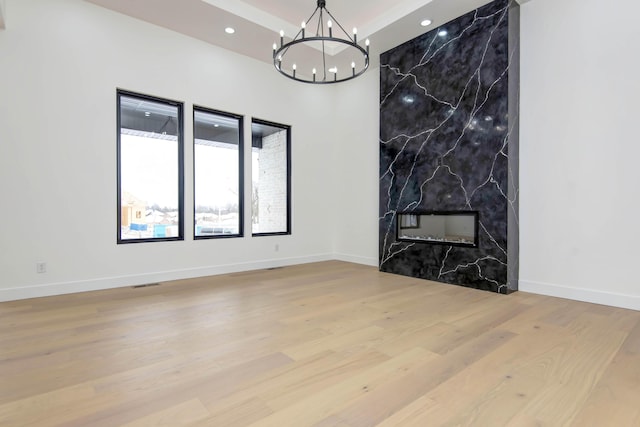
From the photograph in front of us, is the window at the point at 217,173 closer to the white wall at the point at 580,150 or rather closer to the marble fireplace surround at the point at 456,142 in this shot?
the marble fireplace surround at the point at 456,142

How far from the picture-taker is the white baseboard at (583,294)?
10.3ft

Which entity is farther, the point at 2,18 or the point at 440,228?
the point at 440,228

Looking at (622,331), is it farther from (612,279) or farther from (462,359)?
(462,359)

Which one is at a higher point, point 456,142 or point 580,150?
point 456,142

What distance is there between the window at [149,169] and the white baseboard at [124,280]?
0.48m

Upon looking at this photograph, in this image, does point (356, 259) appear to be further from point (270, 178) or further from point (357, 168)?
point (270, 178)

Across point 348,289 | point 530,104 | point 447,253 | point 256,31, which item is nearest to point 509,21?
point 530,104

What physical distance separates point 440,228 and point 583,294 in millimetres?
1677

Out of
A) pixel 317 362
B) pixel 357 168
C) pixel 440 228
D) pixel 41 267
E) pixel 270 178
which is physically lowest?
pixel 317 362

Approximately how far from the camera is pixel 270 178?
5.60 metres

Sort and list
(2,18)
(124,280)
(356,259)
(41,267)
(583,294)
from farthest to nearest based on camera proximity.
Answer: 1. (356,259)
2. (124,280)
3. (41,267)
4. (583,294)
5. (2,18)

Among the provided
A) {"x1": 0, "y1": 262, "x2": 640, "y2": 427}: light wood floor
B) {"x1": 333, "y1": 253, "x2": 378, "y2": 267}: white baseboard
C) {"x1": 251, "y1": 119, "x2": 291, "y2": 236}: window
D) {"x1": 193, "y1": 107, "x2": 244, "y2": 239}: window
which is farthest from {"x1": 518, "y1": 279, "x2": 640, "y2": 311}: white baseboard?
{"x1": 193, "y1": 107, "x2": 244, "y2": 239}: window

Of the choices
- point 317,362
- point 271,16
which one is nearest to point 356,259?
point 317,362

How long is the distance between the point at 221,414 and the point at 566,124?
13.6 feet
